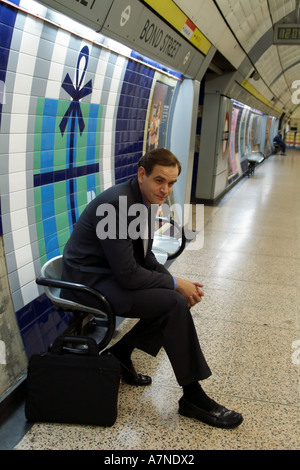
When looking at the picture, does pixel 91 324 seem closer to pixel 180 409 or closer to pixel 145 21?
pixel 180 409

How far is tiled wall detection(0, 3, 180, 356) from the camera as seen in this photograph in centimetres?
243

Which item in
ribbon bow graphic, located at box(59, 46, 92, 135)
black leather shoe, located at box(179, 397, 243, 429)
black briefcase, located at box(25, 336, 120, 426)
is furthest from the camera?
ribbon bow graphic, located at box(59, 46, 92, 135)

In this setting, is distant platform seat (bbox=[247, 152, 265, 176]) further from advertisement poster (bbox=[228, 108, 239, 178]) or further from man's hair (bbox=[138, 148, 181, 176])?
man's hair (bbox=[138, 148, 181, 176])

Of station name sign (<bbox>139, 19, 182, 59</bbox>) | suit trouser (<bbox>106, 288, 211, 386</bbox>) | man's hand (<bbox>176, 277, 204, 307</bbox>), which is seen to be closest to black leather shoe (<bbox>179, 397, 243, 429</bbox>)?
suit trouser (<bbox>106, 288, 211, 386</bbox>)

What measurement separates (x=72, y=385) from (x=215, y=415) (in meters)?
0.76

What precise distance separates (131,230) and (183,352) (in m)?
0.68

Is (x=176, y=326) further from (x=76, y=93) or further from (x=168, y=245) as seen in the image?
(x=76, y=93)

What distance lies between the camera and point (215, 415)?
7.82ft

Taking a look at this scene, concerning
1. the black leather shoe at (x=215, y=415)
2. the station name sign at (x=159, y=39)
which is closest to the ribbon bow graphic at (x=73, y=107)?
the station name sign at (x=159, y=39)

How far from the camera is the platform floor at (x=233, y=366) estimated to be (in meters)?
2.26

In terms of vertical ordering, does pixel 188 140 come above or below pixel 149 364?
above

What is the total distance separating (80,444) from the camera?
2.17m

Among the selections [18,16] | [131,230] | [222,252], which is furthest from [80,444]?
[222,252]

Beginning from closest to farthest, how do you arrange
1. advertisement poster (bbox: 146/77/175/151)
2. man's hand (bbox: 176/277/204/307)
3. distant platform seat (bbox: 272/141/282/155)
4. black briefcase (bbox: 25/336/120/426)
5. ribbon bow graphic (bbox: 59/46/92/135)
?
black briefcase (bbox: 25/336/120/426) → man's hand (bbox: 176/277/204/307) → ribbon bow graphic (bbox: 59/46/92/135) → advertisement poster (bbox: 146/77/175/151) → distant platform seat (bbox: 272/141/282/155)
